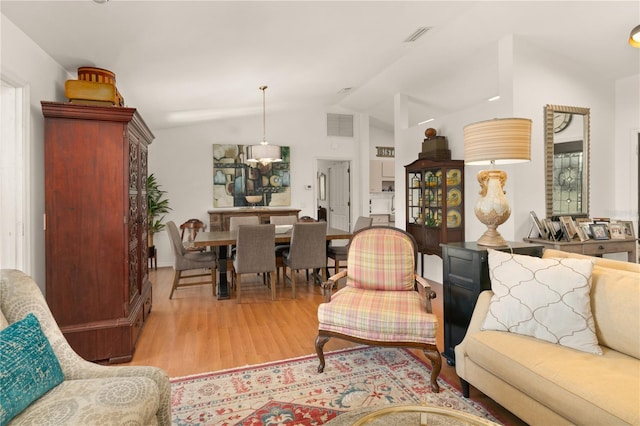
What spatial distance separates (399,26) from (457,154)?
1901 millimetres

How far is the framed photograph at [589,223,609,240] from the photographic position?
12.6 ft

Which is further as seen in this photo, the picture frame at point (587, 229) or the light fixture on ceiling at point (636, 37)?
the picture frame at point (587, 229)

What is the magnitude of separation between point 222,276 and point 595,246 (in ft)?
13.6

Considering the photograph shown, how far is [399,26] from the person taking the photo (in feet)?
11.9

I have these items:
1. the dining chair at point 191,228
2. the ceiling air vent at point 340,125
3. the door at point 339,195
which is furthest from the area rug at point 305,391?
the ceiling air vent at point 340,125

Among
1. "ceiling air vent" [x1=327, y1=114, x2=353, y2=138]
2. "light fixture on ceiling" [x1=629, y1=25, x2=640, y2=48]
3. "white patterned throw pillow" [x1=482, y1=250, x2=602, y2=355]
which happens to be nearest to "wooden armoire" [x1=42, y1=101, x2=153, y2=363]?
"white patterned throw pillow" [x1=482, y1=250, x2=602, y2=355]

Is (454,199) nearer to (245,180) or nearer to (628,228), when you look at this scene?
(628,228)

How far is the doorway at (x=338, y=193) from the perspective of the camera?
7859 mm

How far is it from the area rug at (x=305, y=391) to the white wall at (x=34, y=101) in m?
1.36

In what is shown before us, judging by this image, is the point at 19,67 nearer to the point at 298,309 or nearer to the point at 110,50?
the point at 110,50

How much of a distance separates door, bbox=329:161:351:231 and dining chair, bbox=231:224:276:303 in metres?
3.80

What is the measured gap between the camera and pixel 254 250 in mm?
4148

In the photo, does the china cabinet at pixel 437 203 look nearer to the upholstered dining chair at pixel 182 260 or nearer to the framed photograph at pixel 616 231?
the framed photograph at pixel 616 231

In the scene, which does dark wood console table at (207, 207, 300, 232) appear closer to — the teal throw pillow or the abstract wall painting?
the abstract wall painting
